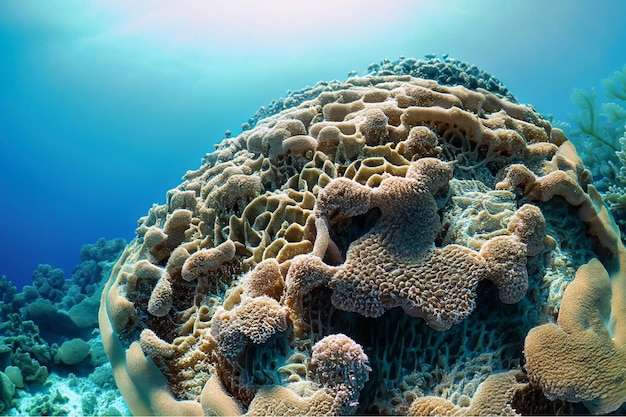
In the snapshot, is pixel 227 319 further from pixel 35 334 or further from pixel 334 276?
pixel 35 334

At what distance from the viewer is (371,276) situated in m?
1.96

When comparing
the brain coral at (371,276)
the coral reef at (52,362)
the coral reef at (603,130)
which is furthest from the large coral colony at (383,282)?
the coral reef at (603,130)

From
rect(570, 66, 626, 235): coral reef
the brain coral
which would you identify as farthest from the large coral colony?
rect(570, 66, 626, 235): coral reef

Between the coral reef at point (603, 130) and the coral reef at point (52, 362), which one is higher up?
the coral reef at point (603, 130)

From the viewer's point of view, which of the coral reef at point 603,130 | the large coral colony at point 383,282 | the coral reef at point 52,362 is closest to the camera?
the large coral colony at point 383,282

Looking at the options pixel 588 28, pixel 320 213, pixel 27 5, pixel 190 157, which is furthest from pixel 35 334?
pixel 588 28

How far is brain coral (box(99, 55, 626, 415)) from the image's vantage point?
6.26 ft

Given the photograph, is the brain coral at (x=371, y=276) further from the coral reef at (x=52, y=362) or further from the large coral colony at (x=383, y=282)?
the coral reef at (x=52, y=362)

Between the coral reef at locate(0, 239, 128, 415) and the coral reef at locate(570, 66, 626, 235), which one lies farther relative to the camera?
the coral reef at locate(570, 66, 626, 235)

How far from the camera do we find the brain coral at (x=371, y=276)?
75.2 inches

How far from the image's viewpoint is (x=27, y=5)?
31.0 m

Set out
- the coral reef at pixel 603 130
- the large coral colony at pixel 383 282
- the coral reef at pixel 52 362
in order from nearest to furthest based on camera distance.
→ the large coral colony at pixel 383 282 → the coral reef at pixel 52 362 → the coral reef at pixel 603 130

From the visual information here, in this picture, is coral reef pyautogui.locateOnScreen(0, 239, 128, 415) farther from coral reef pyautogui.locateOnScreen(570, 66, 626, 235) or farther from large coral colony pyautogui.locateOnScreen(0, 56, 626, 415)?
coral reef pyautogui.locateOnScreen(570, 66, 626, 235)

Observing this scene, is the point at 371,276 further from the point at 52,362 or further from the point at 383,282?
the point at 52,362
